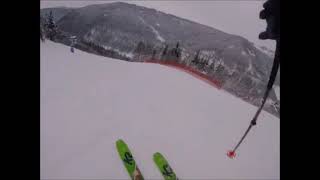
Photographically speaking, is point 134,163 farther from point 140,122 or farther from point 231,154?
point 231,154

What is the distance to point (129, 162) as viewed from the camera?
1660 mm

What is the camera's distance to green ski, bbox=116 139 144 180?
1.65 m

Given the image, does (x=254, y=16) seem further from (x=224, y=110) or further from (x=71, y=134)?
(x=71, y=134)

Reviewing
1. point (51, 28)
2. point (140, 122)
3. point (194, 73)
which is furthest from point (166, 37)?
point (51, 28)

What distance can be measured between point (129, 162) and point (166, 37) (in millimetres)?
597

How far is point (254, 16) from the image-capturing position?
1.79 metres

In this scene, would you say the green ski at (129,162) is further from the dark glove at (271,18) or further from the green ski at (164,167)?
the dark glove at (271,18)

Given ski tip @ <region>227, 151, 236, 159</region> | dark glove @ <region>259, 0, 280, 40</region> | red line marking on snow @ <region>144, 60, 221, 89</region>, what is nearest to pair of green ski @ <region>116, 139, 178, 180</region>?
ski tip @ <region>227, 151, 236, 159</region>

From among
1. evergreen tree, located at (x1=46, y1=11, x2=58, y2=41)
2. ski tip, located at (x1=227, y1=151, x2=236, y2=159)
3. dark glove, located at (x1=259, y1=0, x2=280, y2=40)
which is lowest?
ski tip, located at (x1=227, y1=151, x2=236, y2=159)

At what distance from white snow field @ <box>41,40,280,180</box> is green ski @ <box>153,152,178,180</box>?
2 centimetres

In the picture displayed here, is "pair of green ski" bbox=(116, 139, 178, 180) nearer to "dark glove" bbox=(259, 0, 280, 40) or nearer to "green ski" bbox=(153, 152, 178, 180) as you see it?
"green ski" bbox=(153, 152, 178, 180)
